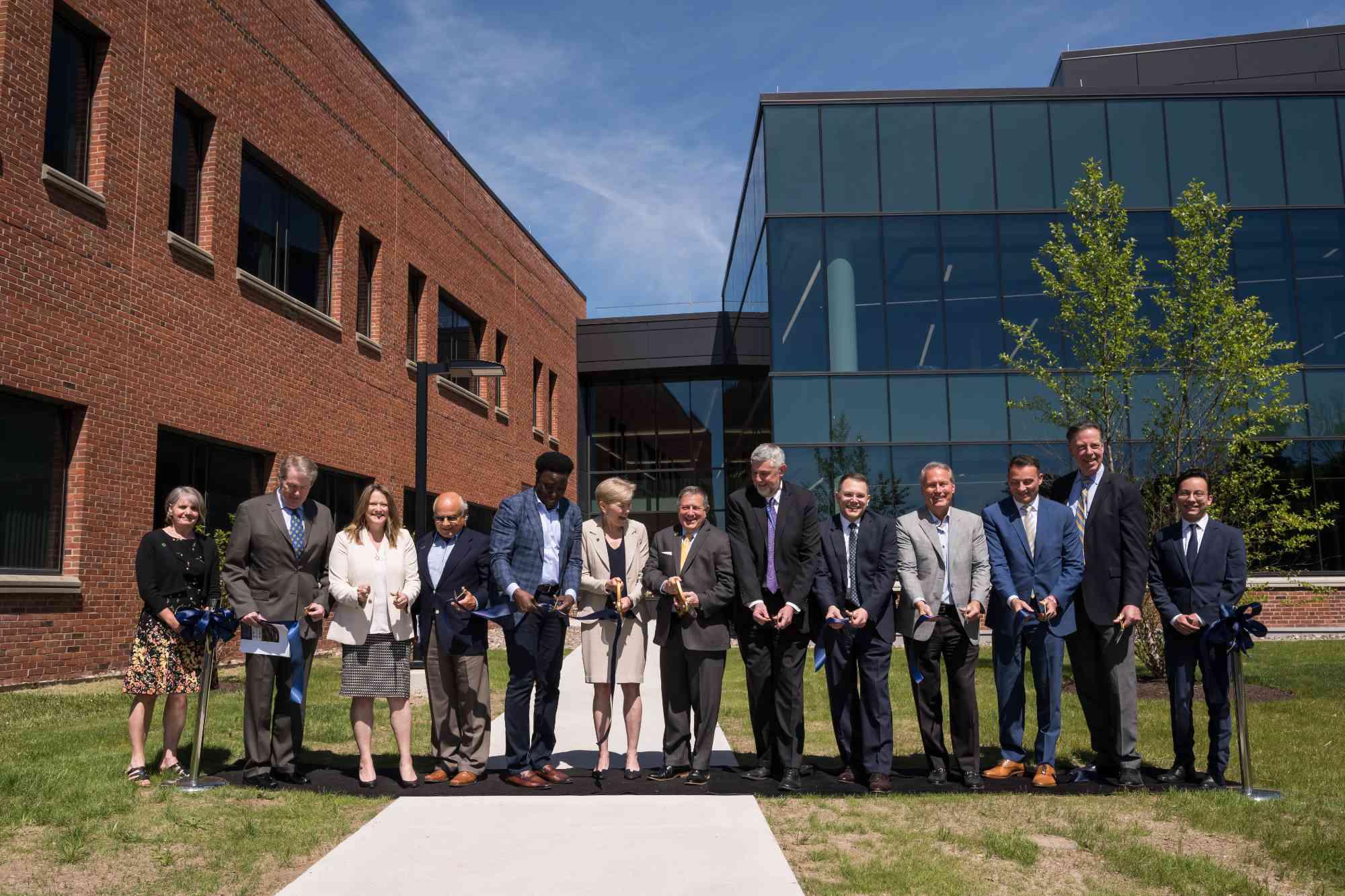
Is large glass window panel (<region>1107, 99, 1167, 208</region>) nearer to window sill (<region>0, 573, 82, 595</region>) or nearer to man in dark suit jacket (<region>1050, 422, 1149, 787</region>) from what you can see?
man in dark suit jacket (<region>1050, 422, 1149, 787</region>)

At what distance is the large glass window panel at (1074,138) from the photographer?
2320 cm

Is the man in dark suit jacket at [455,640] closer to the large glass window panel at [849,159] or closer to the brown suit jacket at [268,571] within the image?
the brown suit jacket at [268,571]

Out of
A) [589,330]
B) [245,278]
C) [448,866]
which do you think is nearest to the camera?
[448,866]

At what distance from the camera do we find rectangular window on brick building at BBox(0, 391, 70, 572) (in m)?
11.0

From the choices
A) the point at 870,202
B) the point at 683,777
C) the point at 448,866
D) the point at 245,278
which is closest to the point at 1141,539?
the point at 683,777

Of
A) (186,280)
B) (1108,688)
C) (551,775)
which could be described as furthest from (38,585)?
(1108,688)

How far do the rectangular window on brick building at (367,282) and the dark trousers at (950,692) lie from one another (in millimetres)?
14094

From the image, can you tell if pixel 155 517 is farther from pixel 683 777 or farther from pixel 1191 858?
pixel 1191 858

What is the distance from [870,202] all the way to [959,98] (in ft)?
9.90

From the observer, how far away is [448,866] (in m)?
4.97

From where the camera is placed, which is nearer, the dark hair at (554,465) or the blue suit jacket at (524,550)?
the blue suit jacket at (524,550)

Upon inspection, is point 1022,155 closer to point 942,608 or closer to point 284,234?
point 284,234

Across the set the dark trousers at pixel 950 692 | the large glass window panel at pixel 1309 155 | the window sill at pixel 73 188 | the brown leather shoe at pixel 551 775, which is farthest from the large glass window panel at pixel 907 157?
the brown leather shoe at pixel 551 775

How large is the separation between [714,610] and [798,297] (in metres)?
16.6
